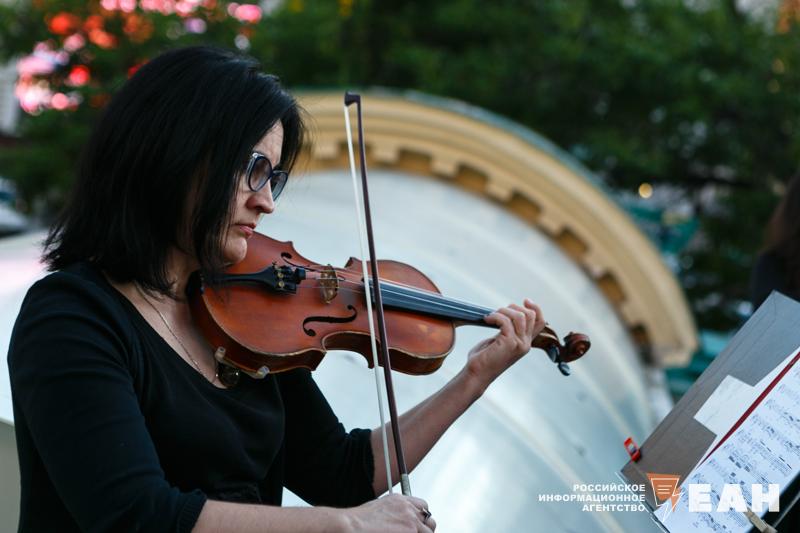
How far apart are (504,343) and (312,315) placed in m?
0.39

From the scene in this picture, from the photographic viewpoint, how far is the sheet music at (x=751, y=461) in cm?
173

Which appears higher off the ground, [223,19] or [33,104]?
[223,19]

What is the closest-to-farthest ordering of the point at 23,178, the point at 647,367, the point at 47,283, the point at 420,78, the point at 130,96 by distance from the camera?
the point at 47,283 < the point at 130,96 < the point at 647,367 < the point at 23,178 < the point at 420,78

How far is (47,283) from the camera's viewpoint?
151 centimetres

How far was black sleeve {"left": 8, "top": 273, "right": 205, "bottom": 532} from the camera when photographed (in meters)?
1.38

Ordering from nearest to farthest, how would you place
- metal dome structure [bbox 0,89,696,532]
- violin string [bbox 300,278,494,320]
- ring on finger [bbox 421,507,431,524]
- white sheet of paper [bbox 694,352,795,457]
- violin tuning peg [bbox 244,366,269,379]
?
ring on finger [bbox 421,507,431,524], violin tuning peg [bbox 244,366,269,379], white sheet of paper [bbox 694,352,795,457], violin string [bbox 300,278,494,320], metal dome structure [bbox 0,89,696,532]

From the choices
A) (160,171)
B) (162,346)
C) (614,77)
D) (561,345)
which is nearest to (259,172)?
(160,171)

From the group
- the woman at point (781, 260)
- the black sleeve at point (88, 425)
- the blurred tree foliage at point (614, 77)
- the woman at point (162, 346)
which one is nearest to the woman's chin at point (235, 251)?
the woman at point (162, 346)

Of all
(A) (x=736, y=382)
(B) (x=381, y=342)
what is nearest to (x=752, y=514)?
(A) (x=736, y=382)

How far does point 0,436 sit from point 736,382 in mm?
1426

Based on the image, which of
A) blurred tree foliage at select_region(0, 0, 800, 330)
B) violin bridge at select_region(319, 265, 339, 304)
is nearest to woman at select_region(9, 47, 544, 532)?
violin bridge at select_region(319, 265, 339, 304)

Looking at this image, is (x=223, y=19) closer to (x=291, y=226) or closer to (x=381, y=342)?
(x=291, y=226)

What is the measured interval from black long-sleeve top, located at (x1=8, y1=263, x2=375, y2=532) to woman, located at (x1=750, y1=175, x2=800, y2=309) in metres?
2.19

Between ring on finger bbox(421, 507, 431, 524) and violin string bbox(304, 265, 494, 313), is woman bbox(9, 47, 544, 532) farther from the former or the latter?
violin string bbox(304, 265, 494, 313)
